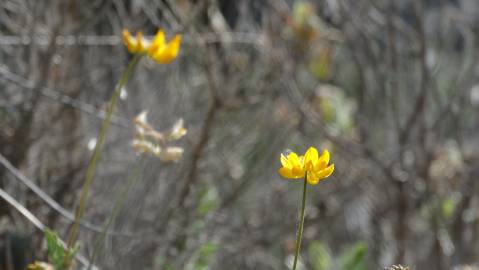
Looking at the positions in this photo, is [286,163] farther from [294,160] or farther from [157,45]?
[157,45]

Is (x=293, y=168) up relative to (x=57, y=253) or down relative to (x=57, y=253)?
up

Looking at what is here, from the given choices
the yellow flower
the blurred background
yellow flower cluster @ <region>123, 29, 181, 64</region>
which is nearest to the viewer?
the yellow flower

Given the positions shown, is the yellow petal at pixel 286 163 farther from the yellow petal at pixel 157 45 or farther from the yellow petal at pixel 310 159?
the yellow petal at pixel 157 45

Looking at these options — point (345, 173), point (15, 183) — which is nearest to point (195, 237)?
point (15, 183)

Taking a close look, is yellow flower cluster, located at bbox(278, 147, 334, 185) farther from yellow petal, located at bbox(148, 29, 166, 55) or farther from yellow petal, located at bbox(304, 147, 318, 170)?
yellow petal, located at bbox(148, 29, 166, 55)

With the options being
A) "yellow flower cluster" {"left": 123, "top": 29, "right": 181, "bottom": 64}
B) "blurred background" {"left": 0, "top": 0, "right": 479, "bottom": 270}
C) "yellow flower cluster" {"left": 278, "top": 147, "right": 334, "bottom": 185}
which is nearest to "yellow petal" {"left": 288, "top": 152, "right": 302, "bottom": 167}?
"yellow flower cluster" {"left": 278, "top": 147, "right": 334, "bottom": 185}

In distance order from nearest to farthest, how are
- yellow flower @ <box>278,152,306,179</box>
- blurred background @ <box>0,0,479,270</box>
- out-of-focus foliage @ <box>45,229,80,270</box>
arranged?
yellow flower @ <box>278,152,306,179</box>, out-of-focus foliage @ <box>45,229,80,270</box>, blurred background @ <box>0,0,479,270</box>

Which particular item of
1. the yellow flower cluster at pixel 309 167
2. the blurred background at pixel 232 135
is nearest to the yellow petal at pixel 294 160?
the yellow flower cluster at pixel 309 167

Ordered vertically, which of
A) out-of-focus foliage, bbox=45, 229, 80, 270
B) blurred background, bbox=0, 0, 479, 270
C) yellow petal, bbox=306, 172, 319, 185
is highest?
blurred background, bbox=0, 0, 479, 270

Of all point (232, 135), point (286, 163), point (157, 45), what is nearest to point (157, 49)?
point (157, 45)
